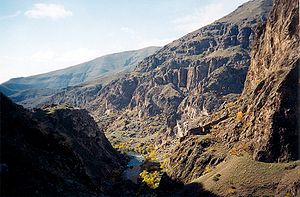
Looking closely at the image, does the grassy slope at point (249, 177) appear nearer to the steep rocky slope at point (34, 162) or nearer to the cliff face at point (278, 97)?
the cliff face at point (278, 97)

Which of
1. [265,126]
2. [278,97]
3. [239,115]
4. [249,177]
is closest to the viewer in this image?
[249,177]

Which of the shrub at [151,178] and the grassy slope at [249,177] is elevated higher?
the grassy slope at [249,177]

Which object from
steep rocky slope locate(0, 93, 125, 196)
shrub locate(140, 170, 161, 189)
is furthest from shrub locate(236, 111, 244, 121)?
steep rocky slope locate(0, 93, 125, 196)

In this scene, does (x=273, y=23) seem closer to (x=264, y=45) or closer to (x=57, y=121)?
(x=264, y=45)

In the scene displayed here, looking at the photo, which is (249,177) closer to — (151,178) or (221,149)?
(221,149)

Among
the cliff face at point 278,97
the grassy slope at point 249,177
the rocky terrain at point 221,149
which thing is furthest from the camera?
the cliff face at point 278,97

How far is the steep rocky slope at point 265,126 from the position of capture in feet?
338

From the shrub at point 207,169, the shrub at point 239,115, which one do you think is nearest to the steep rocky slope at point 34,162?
the shrub at point 207,169

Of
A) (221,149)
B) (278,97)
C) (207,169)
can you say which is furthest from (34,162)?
(221,149)

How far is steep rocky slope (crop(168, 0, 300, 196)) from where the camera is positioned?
103 meters

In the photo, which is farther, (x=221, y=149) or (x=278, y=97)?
(x=221, y=149)

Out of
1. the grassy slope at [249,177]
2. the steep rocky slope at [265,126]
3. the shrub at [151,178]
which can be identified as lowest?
the shrub at [151,178]

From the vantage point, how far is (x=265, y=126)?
4405 inches

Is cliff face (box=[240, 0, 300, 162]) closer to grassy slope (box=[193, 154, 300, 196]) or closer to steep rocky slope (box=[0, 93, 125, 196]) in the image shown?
grassy slope (box=[193, 154, 300, 196])
